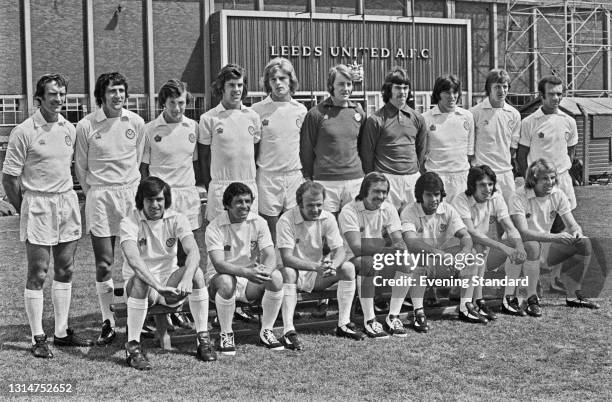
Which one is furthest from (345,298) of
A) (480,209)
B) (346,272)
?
(480,209)

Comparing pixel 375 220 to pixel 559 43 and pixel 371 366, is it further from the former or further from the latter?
pixel 559 43

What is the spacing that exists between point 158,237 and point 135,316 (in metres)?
0.62

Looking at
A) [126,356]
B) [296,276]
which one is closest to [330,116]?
[296,276]

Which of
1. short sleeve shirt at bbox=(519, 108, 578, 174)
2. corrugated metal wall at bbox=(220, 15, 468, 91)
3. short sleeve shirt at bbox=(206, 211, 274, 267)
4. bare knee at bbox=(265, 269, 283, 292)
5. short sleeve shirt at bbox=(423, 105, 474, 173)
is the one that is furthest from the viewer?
corrugated metal wall at bbox=(220, 15, 468, 91)

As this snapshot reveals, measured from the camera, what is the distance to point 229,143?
678 centimetres

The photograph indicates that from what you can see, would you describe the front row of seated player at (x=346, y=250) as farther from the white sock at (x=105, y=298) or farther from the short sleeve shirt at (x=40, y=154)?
the short sleeve shirt at (x=40, y=154)

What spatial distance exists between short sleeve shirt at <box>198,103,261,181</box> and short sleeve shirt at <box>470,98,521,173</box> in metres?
2.46

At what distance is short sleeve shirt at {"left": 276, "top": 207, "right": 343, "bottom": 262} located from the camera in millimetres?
6430

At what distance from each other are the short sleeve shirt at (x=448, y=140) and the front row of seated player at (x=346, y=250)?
521mm

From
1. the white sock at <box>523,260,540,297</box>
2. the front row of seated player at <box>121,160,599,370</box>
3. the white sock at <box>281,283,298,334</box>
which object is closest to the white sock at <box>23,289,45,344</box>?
the front row of seated player at <box>121,160,599,370</box>

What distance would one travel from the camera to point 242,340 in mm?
6363

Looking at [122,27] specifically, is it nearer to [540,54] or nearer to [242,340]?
[540,54]

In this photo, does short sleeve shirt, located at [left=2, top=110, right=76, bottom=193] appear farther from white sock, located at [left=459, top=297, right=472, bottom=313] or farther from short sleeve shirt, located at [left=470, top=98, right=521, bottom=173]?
short sleeve shirt, located at [left=470, top=98, right=521, bottom=173]

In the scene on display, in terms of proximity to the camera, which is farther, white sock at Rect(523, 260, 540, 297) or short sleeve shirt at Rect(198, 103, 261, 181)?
white sock at Rect(523, 260, 540, 297)
